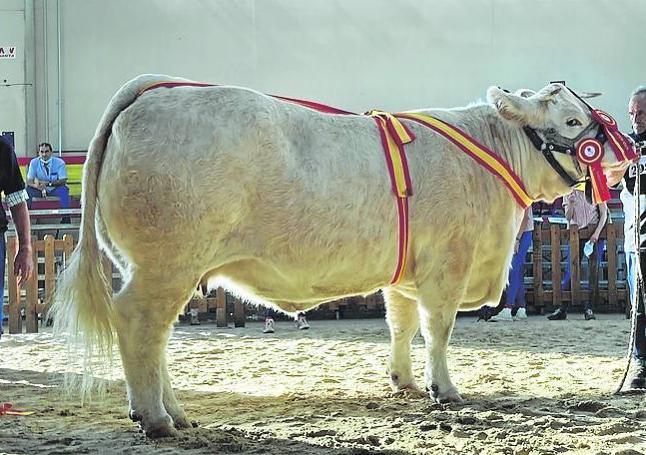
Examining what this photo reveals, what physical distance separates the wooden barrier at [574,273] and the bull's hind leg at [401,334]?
6671mm

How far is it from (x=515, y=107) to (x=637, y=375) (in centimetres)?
199

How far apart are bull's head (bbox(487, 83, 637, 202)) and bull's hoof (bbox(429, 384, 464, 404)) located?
1.67 metres

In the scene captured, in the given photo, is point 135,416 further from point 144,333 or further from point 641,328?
point 641,328

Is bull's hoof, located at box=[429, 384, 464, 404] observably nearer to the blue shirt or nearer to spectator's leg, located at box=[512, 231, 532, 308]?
spectator's leg, located at box=[512, 231, 532, 308]

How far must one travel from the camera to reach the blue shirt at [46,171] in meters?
15.3

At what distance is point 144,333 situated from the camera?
210 inches

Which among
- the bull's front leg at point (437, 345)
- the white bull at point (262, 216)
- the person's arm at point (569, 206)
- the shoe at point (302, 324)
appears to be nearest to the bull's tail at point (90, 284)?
the white bull at point (262, 216)

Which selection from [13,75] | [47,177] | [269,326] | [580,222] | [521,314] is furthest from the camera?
[13,75]

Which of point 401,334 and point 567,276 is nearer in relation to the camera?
point 401,334

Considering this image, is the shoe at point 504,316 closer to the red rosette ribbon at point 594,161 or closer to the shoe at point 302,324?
the shoe at point 302,324

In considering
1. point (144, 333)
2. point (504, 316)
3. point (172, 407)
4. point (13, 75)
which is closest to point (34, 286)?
point (13, 75)

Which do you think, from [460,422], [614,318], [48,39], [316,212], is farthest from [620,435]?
[48,39]

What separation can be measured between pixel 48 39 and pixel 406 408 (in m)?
12.7

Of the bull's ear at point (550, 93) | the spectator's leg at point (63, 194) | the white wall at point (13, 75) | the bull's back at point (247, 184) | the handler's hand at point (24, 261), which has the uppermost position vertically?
the white wall at point (13, 75)
